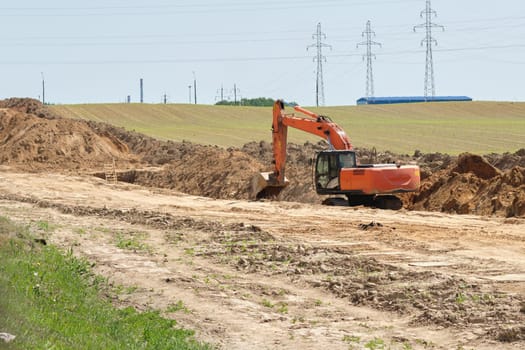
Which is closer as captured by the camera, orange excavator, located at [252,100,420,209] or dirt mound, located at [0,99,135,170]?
orange excavator, located at [252,100,420,209]

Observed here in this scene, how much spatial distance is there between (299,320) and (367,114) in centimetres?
6787

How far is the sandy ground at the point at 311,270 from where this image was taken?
11.7m

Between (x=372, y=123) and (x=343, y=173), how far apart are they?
44416 millimetres

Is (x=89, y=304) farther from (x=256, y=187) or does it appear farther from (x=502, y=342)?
(x=256, y=187)

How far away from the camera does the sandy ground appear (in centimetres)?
1167

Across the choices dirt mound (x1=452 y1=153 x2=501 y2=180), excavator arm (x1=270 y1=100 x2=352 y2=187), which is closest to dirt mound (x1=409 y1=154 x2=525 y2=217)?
dirt mound (x1=452 y1=153 x2=501 y2=180)

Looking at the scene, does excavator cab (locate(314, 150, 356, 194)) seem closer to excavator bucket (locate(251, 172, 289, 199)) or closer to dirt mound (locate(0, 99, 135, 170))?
excavator bucket (locate(251, 172, 289, 199))

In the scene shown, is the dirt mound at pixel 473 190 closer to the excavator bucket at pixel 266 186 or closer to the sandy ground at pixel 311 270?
the sandy ground at pixel 311 270

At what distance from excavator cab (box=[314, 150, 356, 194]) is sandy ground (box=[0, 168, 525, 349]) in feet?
2.23

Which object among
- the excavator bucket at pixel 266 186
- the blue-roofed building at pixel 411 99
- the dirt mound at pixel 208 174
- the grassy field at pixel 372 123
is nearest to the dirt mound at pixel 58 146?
the dirt mound at pixel 208 174

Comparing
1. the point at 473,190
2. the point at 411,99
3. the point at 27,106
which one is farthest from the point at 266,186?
the point at 411,99

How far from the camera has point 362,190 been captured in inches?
1017

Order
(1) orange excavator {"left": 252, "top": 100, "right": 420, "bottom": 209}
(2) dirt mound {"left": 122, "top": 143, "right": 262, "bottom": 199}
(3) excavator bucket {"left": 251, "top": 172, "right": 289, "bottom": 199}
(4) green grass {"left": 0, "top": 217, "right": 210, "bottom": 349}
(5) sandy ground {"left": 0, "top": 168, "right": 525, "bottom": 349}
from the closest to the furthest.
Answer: (4) green grass {"left": 0, "top": 217, "right": 210, "bottom": 349} → (5) sandy ground {"left": 0, "top": 168, "right": 525, "bottom": 349} → (1) orange excavator {"left": 252, "top": 100, "right": 420, "bottom": 209} → (3) excavator bucket {"left": 251, "top": 172, "right": 289, "bottom": 199} → (2) dirt mound {"left": 122, "top": 143, "right": 262, "bottom": 199}

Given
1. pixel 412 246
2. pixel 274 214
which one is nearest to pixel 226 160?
pixel 274 214
